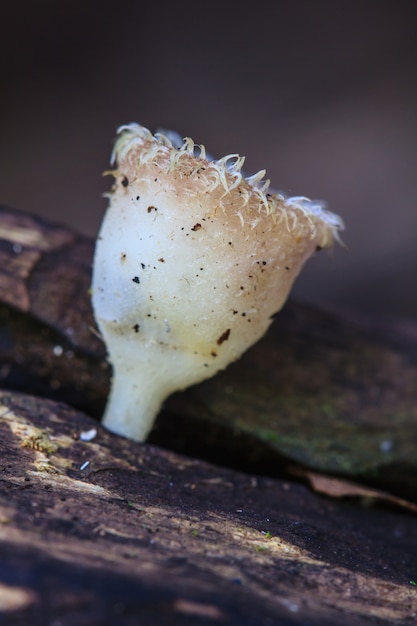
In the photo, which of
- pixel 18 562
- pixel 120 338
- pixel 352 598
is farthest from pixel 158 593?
pixel 120 338

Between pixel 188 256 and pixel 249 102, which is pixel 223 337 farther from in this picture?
pixel 249 102

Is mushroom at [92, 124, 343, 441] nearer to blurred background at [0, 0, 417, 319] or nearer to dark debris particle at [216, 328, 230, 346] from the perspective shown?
dark debris particle at [216, 328, 230, 346]

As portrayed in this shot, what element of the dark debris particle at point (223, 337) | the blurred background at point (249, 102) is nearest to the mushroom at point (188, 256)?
the dark debris particle at point (223, 337)

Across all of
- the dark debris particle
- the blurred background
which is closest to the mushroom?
the dark debris particle

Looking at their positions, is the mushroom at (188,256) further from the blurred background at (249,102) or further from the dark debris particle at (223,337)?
the blurred background at (249,102)

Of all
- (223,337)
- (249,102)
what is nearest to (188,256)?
(223,337)

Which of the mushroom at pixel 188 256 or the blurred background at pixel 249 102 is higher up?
the blurred background at pixel 249 102
